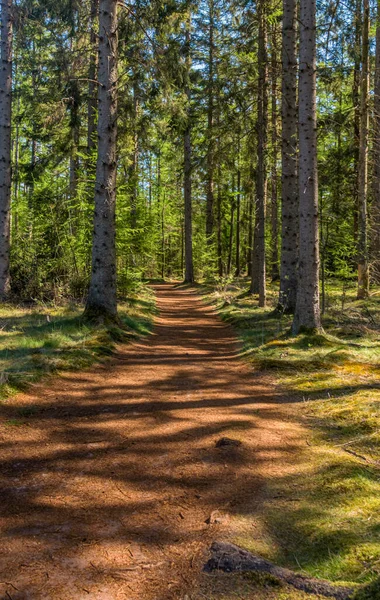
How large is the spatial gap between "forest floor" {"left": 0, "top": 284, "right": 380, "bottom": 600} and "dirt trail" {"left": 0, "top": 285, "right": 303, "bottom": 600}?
0.01 metres

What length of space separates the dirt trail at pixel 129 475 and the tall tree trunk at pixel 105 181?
2.77m

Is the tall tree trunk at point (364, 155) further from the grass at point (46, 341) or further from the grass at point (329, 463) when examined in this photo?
the grass at point (46, 341)

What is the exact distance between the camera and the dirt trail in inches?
97.7

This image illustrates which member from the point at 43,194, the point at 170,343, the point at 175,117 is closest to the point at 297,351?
the point at 170,343

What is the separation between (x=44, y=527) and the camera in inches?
114

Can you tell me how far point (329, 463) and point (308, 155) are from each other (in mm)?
6124

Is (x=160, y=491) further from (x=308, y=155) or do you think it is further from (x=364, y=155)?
(x=364, y=155)

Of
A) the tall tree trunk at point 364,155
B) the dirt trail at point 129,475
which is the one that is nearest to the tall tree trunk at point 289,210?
the tall tree trunk at point 364,155

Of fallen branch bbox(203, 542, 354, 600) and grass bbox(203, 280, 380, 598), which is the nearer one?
fallen branch bbox(203, 542, 354, 600)

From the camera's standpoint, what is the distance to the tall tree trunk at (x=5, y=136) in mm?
11758

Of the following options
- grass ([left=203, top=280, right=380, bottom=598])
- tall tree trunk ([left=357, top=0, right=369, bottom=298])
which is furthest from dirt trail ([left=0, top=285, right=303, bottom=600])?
tall tree trunk ([left=357, top=0, right=369, bottom=298])

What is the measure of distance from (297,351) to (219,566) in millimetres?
5772

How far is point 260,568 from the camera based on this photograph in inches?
96.2

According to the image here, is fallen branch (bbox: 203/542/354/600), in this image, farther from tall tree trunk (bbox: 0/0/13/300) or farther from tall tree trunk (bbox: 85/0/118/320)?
tall tree trunk (bbox: 0/0/13/300)
